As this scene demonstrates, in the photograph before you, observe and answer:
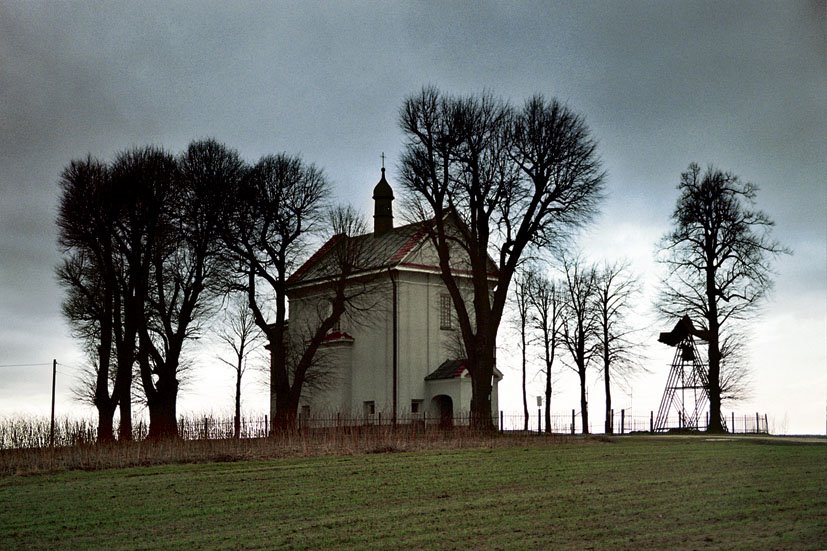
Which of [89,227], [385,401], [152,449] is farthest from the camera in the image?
[385,401]

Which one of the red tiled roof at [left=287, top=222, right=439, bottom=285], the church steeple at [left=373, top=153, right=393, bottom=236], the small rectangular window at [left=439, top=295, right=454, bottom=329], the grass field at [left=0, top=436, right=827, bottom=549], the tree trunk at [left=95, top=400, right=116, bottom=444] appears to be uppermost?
the church steeple at [left=373, top=153, right=393, bottom=236]

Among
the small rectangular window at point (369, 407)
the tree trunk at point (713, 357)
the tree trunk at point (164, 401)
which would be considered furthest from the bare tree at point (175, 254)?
the tree trunk at point (713, 357)

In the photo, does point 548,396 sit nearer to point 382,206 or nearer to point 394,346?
point 394,346

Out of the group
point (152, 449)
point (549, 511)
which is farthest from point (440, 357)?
point (549, 511)

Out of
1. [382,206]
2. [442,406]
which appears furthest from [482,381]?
[382,206]

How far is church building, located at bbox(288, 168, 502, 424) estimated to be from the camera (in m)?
36.6

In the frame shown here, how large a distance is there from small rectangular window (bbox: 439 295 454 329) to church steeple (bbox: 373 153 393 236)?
17.9 feet

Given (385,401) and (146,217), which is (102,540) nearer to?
(146,217)

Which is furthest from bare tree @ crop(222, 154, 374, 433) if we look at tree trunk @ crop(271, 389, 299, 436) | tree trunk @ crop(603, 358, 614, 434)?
tree trunk @ crop(603, 358, 614, 434)

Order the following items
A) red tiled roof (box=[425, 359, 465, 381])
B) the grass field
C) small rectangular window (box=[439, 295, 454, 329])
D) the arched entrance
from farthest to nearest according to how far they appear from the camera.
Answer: small rectangular window (box=[439, 295, 454, 329]), the arched entrance, red tiled roof (box=[425, 359, 465, 381]), the grass field

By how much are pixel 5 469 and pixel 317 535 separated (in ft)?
32.3

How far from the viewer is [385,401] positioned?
3688 cm

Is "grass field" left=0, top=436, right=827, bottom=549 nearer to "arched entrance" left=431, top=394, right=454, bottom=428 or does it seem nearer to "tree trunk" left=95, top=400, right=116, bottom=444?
"tree trunk" left=95, top=400, right=116, bottom=444

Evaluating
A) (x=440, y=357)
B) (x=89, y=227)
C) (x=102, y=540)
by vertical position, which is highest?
(x=89, y=227)
